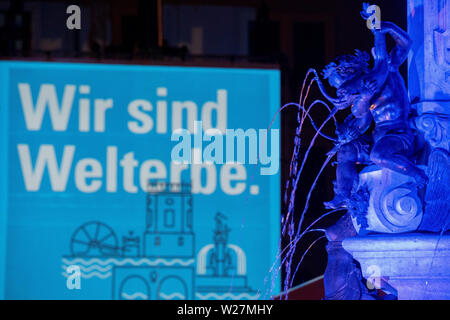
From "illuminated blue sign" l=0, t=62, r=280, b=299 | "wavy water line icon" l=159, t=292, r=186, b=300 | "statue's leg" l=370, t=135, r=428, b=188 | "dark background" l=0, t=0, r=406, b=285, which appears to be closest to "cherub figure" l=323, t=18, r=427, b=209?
"statue's leg" l=370, t=135, r=428, b=188

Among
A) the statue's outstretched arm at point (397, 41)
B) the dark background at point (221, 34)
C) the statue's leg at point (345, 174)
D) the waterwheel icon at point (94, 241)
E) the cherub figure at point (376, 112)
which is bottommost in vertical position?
the waterwheel icon at point (94, 241)

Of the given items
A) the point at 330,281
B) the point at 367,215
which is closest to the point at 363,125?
the point at 367,215

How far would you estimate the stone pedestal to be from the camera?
252 inches

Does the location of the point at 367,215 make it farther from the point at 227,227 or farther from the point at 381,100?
the point at 227,227

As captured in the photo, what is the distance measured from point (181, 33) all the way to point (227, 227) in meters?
5.18

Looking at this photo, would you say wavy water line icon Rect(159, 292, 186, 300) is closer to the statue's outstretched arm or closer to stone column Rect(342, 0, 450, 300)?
stone column Rect(342, 0, 450, 300)

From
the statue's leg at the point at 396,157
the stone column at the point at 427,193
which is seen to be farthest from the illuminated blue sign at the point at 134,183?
the statue's leg at the point at 396,157

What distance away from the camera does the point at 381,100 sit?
694 centimetres

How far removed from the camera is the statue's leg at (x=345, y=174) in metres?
7.04

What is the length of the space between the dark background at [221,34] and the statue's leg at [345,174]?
25.9 ft

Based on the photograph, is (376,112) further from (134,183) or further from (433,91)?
(134,183)

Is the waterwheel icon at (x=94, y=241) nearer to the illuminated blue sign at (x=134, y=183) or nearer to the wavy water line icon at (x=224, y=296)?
the illuminated blue sign at (x=134, y=183)

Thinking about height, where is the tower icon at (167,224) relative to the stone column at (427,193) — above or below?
below

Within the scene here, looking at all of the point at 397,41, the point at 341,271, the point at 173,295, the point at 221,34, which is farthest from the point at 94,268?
the point at 397,41
